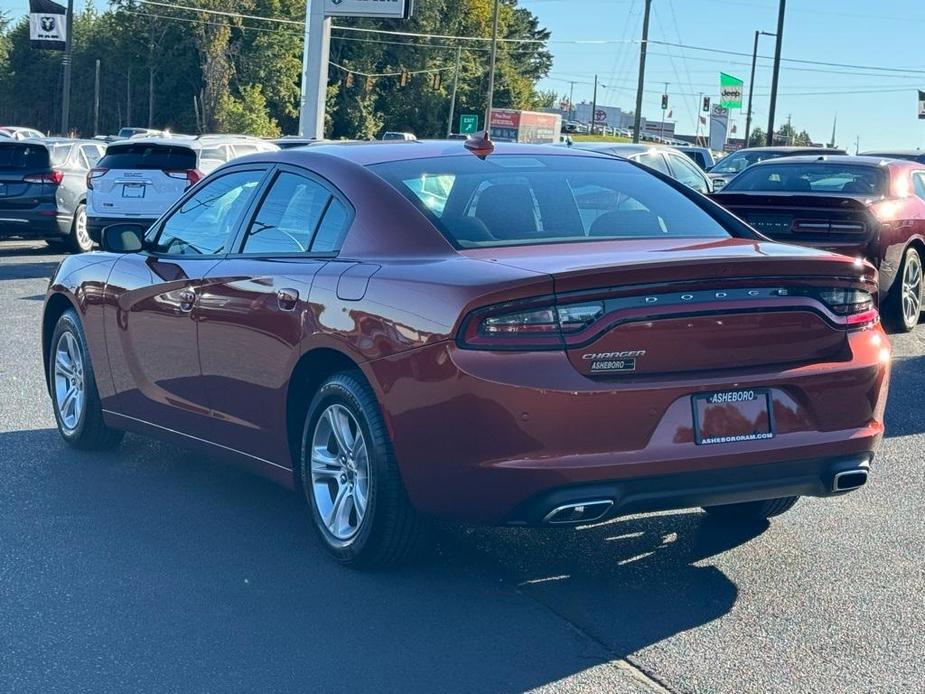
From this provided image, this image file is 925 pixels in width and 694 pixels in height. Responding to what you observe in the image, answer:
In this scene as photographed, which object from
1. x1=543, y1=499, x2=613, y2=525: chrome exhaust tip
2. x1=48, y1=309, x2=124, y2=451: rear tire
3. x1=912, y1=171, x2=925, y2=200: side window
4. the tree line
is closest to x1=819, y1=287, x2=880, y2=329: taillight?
x1=543, y1=499, x2=613, y2=525: chrome exhaust tip

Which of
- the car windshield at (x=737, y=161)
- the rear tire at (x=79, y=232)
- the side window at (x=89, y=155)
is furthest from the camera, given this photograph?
the car windshield at (x=737, y=161)

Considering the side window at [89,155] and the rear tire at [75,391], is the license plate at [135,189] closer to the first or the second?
the side window at [89,155]

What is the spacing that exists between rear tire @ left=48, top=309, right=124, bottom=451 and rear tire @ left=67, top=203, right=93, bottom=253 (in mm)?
13327

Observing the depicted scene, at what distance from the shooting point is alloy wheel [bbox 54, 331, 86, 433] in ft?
24.1

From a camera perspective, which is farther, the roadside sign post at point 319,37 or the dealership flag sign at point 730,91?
the dealership flag sign at point 730,91

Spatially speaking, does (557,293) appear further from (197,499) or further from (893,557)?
(197,499)

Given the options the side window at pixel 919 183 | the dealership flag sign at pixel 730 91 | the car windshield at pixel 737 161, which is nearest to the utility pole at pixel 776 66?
the dealership flag sign at pixel 730 91

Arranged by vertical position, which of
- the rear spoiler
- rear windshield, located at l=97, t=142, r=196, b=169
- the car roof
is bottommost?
rear windshield, located at l=97, t=142, r=196, b=169

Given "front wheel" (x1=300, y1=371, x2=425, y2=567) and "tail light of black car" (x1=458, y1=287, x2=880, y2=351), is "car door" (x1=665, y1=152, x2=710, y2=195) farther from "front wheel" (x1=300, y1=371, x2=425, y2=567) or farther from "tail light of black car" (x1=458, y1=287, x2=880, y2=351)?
"tail light of black car" (x1=458, y1=287, x2=880, y2=351)

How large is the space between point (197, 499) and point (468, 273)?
7.51 feet

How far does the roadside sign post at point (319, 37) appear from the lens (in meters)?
30.9

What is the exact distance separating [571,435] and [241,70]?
85266mm

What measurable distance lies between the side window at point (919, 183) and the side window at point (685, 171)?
429 cm

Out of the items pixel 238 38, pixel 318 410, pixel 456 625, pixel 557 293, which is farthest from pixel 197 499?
pixel 238 38
